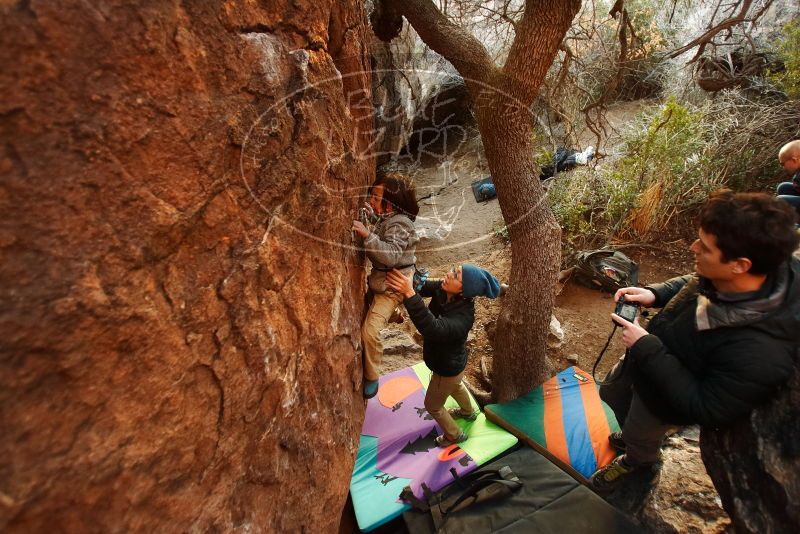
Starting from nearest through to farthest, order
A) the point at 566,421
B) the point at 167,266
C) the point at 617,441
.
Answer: the point at 167,266, the point at 617,441, the point at 566,421

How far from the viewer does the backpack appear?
194 inches

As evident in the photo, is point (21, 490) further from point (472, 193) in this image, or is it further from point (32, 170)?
point (472, 193)

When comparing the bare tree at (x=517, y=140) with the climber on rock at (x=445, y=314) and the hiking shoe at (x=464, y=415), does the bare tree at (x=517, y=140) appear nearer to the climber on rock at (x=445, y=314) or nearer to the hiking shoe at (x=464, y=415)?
the hiking shoe at (x=464, y=415)

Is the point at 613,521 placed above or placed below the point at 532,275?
below

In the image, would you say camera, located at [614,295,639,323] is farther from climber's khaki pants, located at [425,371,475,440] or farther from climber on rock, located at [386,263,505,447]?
climber's khaki pants, located at [425,371,475,440]

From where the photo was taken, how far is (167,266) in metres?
1.01

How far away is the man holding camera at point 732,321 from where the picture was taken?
1.30m

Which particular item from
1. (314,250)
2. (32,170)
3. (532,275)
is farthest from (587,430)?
(32,170)

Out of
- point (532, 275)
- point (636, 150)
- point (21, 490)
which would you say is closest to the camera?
point (21, 490)

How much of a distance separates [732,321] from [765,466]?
568 mm

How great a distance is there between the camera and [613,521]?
1990mm

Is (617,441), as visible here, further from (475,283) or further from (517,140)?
(517,140)

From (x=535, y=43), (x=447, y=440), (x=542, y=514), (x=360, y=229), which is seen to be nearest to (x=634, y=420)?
(x=542, y=514)

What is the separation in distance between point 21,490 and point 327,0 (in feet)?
5.94
